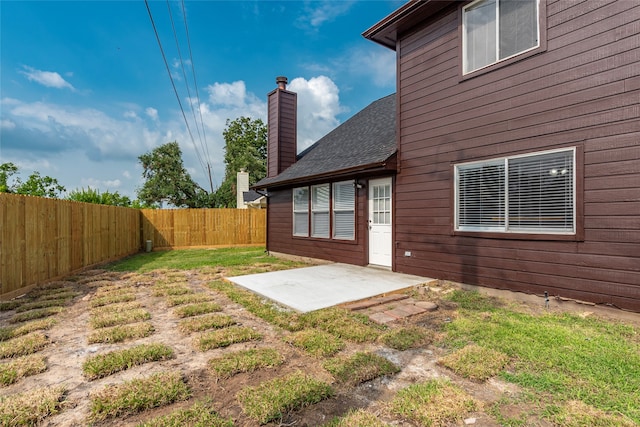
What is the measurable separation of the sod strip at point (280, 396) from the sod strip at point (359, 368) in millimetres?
191

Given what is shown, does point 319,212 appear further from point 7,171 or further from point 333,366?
point 7,171

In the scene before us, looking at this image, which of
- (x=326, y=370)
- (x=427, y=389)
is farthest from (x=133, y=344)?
(x=427, y=389)

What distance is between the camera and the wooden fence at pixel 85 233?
484 cm

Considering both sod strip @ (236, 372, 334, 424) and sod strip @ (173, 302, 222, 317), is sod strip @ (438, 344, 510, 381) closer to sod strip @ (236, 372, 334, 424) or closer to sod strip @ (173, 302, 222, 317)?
sod strip @ (236, 372, 334, 424)

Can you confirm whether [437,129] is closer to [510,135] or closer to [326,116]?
[510,135]

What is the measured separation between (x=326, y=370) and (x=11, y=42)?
11441 mm

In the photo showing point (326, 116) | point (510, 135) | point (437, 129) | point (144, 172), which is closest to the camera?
point (510, 135)

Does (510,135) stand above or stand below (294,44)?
below

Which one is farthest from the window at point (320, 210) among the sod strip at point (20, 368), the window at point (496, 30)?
the sod strip at point (20, 368)

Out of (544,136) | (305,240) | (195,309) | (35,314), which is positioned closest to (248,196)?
(305,240)

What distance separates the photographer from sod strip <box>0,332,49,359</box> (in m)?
2.72

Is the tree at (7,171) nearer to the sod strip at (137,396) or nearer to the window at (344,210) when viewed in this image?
the window at (344,210)

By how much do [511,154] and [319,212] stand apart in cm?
470

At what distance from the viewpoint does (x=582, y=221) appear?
12.0ft
